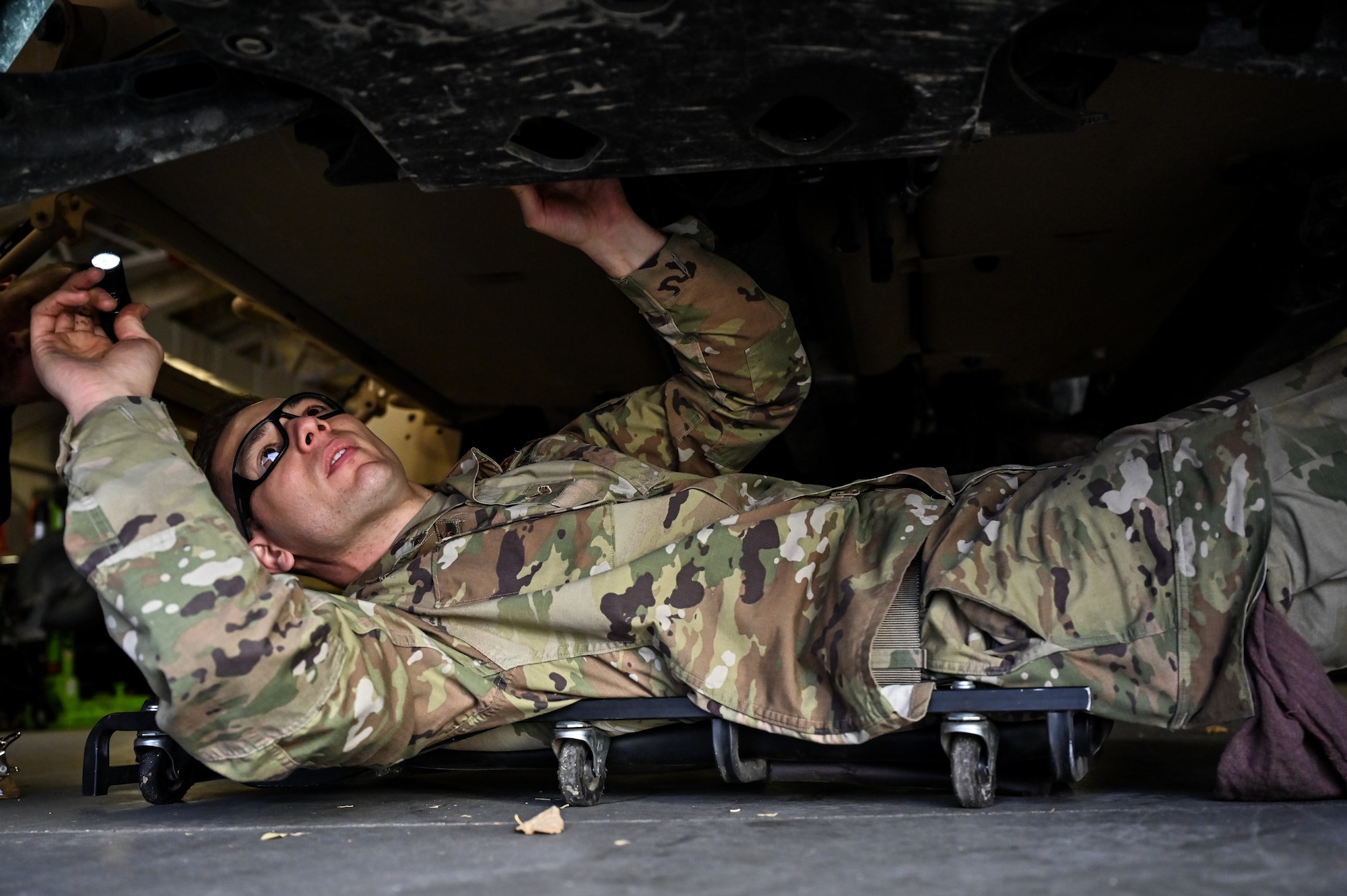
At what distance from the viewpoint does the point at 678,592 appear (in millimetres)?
1746

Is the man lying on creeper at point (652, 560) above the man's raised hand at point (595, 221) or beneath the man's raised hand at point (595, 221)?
beneath

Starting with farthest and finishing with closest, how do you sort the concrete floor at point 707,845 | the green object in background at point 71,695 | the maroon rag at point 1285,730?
the green object in background at point 71,695
the maroon rag at point 1285,730
the concrete floor at point 707,845

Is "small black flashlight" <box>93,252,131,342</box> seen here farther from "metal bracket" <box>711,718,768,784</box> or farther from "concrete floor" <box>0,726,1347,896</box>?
"metal bracket" <box>711,718,768,784</box>

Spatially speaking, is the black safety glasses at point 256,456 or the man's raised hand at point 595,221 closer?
the man's raised hand at point 595,221

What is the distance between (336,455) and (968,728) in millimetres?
1163

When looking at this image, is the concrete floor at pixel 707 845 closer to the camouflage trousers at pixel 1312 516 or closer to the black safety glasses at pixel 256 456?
the camouflage trousers at pixel 1312 516

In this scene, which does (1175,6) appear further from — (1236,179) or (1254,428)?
(1236,179)

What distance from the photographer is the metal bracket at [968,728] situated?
1.54 m

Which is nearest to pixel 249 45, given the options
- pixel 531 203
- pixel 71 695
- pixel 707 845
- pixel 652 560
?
pixel 531 203

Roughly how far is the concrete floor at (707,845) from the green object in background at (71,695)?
5206 mm

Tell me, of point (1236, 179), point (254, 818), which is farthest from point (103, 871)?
point (1236, 179)

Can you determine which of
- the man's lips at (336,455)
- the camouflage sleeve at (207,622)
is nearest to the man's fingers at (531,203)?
the man's lips at (336,455)

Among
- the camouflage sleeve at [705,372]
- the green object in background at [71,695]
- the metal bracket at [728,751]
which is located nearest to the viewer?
the metal bracket at [728,751]

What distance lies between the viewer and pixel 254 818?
5.49 feet
